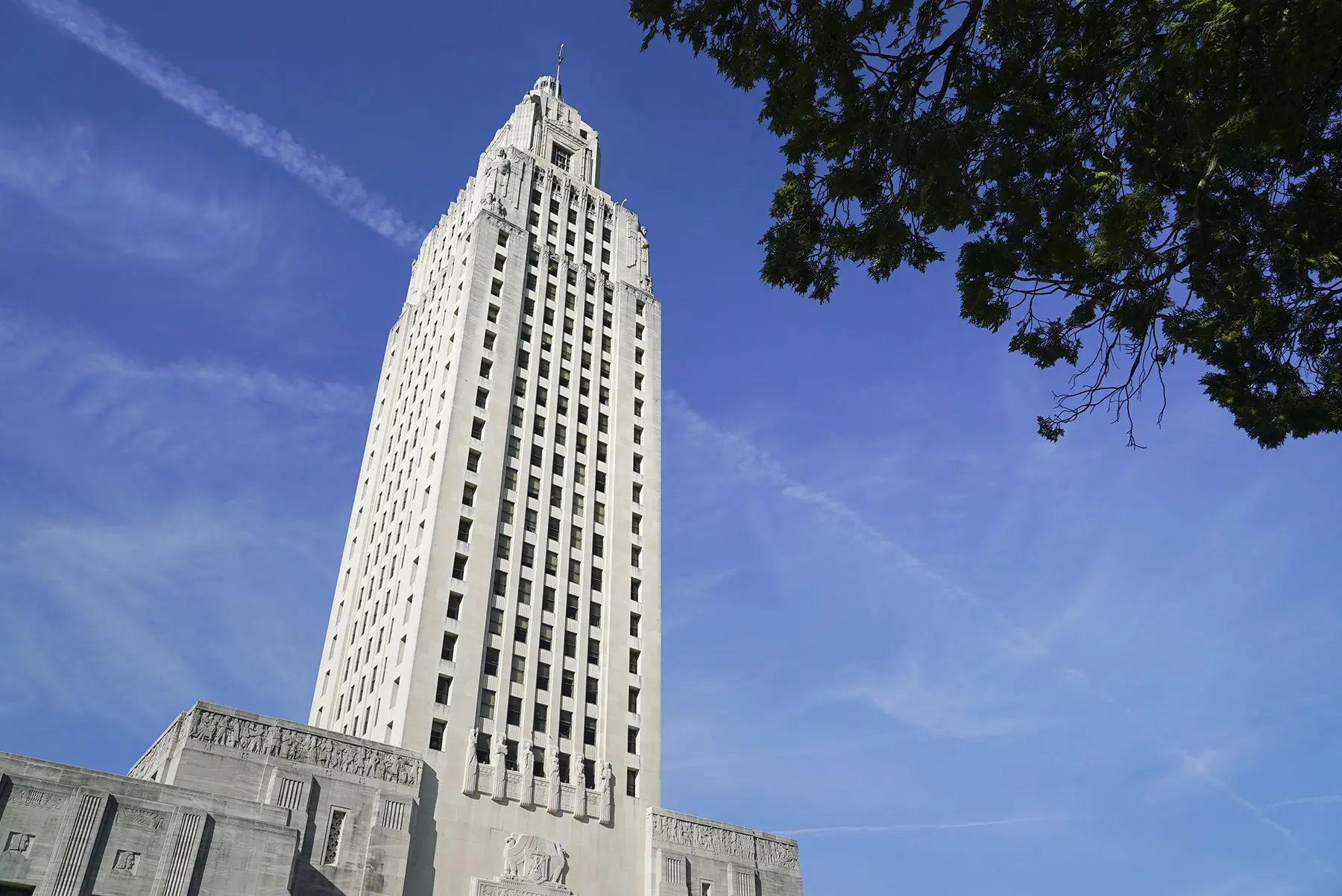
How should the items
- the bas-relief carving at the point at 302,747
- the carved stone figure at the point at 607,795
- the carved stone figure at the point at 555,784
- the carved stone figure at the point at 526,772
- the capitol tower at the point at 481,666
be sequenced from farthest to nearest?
the carved stone figure at the point at 607,795 < the carved stone figure at the point at 555,784 < the carved stone figure at the point at 526,772 < the bas-relief carving at the point at 302,747 < the capitol tower at the point at 481,666

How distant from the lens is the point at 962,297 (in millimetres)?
15078

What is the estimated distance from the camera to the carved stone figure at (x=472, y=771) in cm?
3944

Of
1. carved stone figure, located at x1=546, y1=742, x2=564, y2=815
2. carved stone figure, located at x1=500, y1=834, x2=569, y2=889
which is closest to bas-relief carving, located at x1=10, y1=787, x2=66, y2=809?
carved stone figure, located at x1=500, y1=834, x2=569, y2=889

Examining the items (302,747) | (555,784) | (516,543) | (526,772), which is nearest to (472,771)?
(526,772)

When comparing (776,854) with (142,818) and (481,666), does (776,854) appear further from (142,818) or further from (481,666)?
(142,818)

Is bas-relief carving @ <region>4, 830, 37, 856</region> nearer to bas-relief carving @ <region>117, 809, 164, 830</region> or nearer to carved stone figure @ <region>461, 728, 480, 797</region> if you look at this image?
bas-relief carving @ <region>117, 809, 164, 830</region>

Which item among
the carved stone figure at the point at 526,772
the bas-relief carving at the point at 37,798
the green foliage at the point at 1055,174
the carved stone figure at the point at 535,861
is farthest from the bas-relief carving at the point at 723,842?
the green foliage at the point at 1055,174

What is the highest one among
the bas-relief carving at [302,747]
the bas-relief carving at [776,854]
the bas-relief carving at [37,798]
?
the bas-relief carving at [302,747]

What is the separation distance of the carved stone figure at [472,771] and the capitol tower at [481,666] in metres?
0.07

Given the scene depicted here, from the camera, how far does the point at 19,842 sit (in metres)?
28.9

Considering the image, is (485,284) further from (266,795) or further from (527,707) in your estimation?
(266,795)

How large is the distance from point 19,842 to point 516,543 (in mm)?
22730

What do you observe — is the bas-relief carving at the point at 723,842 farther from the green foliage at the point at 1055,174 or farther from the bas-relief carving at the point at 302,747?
the green foliage at the point at 1055,174

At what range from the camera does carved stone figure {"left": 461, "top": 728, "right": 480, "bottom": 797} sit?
39.4 m
